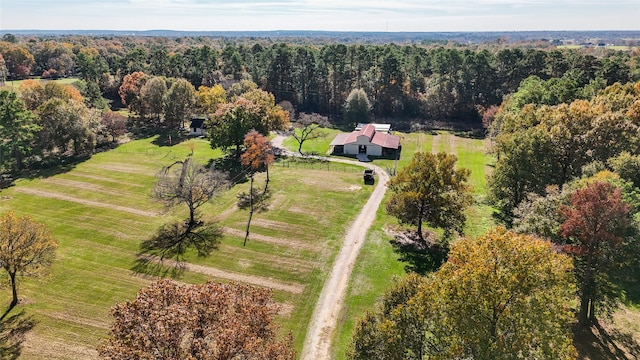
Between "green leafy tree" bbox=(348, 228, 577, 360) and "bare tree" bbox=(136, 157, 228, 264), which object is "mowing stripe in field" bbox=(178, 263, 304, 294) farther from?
"green leafy tree" bbox=(348, 228, 577, 360)

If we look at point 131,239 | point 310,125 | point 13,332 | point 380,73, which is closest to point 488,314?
point 13,332

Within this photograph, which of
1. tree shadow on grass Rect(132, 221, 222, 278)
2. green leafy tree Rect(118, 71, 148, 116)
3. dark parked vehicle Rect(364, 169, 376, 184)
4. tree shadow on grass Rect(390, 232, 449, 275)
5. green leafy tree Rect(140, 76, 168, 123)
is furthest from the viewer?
green leafy tree Rect(118, 71, 148, 116)

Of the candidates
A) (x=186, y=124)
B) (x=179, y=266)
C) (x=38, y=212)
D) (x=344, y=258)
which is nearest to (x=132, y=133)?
(x=186, y=124)

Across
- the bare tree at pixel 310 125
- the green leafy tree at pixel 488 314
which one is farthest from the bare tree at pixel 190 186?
the bare tree at pixel 310 125

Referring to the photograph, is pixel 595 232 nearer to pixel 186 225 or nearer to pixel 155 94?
pixel 186 225

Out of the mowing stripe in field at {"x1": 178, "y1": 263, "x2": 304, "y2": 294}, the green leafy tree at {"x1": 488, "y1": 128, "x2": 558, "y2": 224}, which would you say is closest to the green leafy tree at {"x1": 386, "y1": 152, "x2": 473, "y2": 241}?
the green leafy tree at {"x1": 488, "y1": 128, "x2": 558, "y2": 224}

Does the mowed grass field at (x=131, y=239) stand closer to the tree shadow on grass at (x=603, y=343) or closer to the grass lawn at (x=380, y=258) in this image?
the grass lawn at (x=380, y=258)

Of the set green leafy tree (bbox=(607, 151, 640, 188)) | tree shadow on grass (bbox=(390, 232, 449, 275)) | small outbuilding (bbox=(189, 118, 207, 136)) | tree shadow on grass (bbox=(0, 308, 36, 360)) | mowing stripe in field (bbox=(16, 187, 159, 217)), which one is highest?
green leafy tree (bbox=(607, 151, 640, 188))
